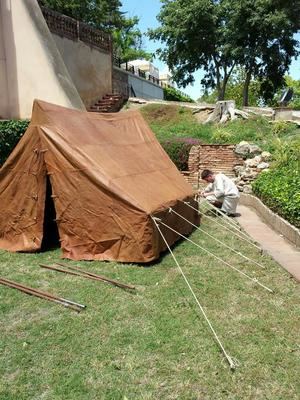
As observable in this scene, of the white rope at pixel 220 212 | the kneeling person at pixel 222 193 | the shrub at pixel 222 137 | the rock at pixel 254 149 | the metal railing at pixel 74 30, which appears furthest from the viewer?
the metal railing at pixel 74 30

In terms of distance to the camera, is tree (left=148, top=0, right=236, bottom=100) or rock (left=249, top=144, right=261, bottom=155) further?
tree (left=148, top=0, right=236, bottom=100)

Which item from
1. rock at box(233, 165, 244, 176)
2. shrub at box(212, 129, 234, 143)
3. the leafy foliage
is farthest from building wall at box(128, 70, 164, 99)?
rock at box(233, 165, 244, 176)

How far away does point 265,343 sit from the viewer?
13.1 ft

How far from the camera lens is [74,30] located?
2073cm

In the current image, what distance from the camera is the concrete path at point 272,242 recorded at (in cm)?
630

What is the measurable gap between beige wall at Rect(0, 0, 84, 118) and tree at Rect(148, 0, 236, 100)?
52.3 feet

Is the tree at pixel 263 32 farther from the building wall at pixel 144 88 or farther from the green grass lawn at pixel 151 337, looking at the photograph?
the green grass lawn at pixel 151 337

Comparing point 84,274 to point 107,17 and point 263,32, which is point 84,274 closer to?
point 263,32

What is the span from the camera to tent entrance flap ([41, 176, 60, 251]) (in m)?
7.17

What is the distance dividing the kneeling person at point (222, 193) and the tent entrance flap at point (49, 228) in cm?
372

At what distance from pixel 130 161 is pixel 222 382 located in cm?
454

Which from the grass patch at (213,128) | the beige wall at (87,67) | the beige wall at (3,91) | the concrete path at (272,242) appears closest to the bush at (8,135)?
the beige wall at (3,91)

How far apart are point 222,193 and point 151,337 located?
18.9 ft

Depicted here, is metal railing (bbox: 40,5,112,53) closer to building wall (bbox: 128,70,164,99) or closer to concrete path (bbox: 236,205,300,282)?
building wall (bbox: 128,70,164,99)
